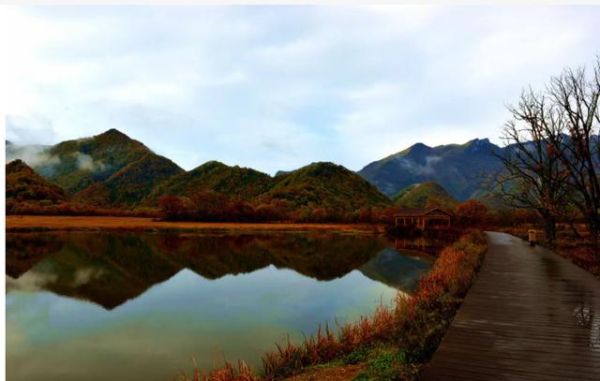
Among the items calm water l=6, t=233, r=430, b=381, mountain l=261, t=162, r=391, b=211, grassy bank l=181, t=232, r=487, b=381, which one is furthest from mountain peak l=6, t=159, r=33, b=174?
→ grassy bank l=181, t=232, r=487, b=381

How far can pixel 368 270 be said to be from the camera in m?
33.2

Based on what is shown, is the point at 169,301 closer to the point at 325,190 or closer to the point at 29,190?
the point at 29,190

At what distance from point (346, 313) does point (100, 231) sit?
60.0 meters

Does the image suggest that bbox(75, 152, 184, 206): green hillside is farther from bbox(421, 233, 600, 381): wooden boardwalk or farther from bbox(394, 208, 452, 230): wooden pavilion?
bbox(421, 233, 600, 381): wooden boardwalk

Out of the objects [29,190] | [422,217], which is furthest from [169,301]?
[29,190]

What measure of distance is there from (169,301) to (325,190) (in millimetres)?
131011

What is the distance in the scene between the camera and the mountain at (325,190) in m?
138

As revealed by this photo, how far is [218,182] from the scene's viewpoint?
175 meters

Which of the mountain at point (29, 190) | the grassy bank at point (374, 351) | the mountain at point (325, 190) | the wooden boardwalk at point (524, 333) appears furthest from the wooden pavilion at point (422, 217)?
the mountain at point (29, 190)

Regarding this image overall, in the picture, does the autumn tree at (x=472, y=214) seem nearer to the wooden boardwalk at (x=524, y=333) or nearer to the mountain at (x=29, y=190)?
the wooden boardwalk at (x=524, y=333)

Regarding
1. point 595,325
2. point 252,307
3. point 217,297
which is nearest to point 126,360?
point 252,307

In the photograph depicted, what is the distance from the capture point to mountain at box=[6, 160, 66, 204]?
111250mm

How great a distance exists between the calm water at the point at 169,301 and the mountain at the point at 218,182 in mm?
121132

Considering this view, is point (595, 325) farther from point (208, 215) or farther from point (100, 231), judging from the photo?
point (208, 215)
